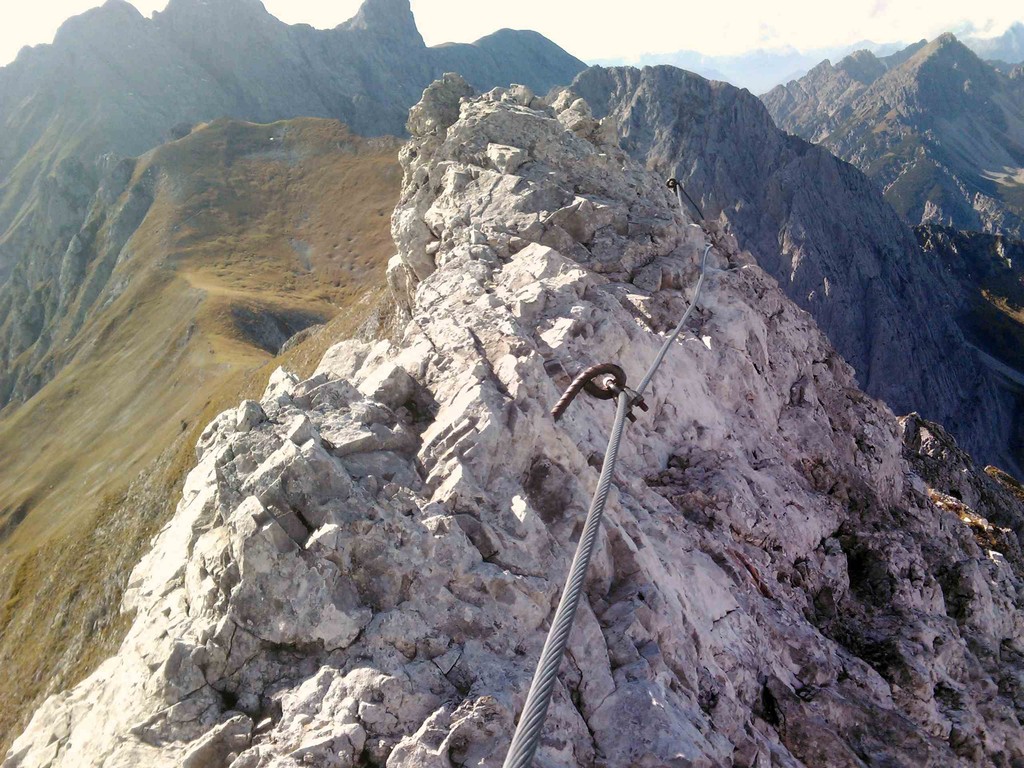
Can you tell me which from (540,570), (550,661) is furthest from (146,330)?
(550,661)

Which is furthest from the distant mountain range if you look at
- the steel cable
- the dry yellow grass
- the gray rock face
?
the steel cable

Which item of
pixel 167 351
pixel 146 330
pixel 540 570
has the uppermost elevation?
pixel 540 570

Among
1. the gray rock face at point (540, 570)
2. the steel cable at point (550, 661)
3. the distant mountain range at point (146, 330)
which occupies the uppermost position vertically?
the steel cable at point (550, 661)

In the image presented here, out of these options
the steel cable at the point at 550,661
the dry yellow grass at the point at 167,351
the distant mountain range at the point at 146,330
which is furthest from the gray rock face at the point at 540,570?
the dry yellow grass at the point at 167,351

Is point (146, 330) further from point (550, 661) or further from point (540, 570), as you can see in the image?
point (550, 661)

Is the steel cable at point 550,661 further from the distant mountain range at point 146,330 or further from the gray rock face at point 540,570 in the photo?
the distant mountain range at point 146,330

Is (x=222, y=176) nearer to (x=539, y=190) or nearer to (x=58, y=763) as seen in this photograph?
(x=539, y=190)
